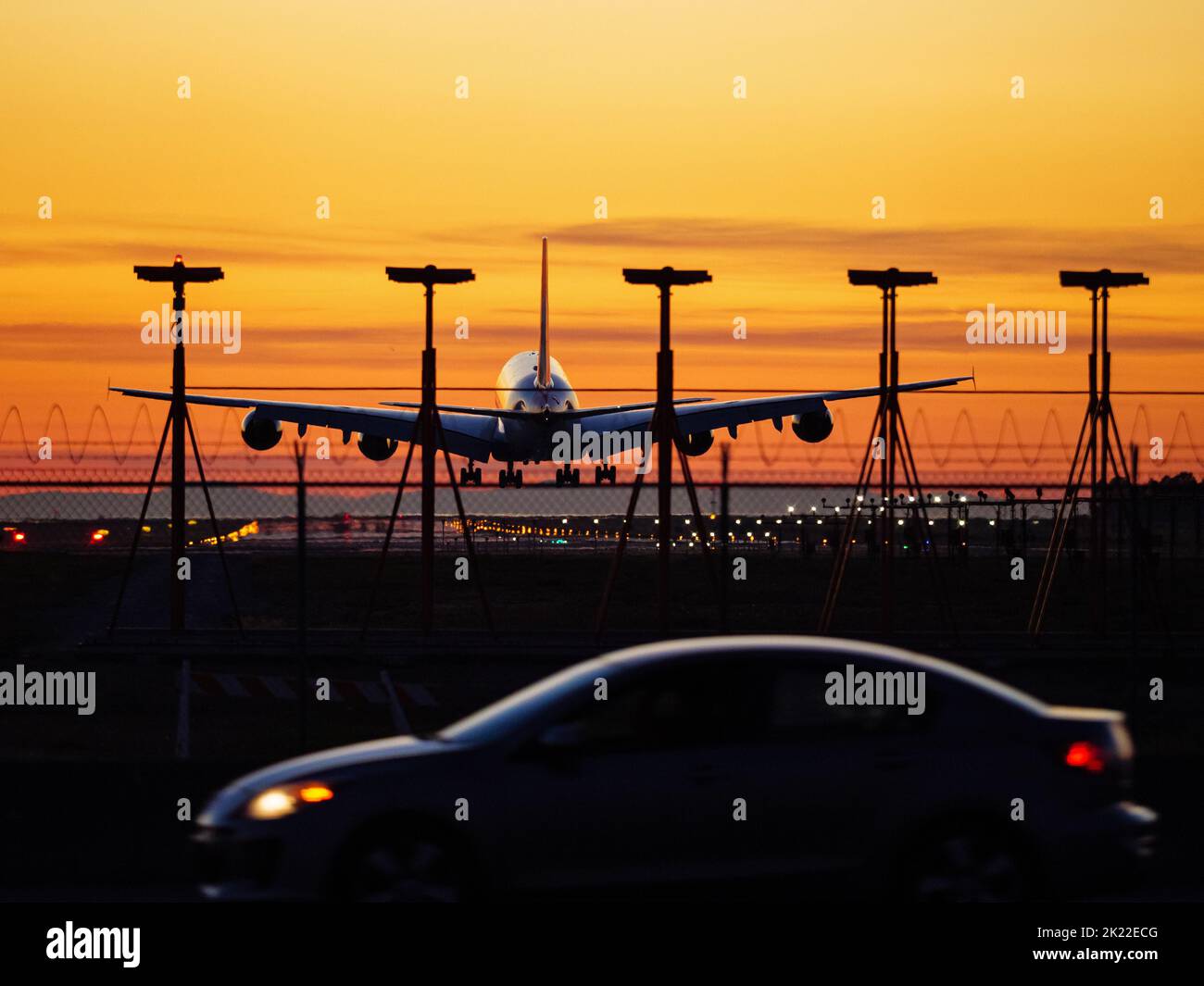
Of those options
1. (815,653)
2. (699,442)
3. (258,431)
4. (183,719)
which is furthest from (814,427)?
(815,653)

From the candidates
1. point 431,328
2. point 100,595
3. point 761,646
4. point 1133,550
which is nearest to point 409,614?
point 100,595

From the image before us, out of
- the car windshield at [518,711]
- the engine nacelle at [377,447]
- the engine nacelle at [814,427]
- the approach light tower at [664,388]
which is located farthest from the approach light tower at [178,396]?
the engine nacelle at [377,447]

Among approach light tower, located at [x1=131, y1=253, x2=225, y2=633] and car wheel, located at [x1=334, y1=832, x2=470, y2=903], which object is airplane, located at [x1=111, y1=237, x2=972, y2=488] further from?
car wheel, located at [x1=334, y1=832, x2=470, y2=903]

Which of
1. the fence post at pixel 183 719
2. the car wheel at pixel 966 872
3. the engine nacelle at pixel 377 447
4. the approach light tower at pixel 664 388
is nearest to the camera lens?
the car wheel at pixel 966 872

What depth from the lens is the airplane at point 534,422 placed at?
138ft

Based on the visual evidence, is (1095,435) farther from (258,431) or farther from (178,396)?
(258,431)

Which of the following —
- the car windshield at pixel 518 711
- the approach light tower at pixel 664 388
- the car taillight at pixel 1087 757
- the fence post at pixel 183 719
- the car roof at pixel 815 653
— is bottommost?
the fence post at pixel 183 719

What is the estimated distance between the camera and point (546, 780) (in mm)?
9367

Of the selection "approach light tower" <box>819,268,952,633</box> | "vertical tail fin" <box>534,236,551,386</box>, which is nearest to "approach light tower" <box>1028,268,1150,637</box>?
"approach light tower" <box>819,268,952,633</box>

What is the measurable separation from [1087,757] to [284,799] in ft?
13.1

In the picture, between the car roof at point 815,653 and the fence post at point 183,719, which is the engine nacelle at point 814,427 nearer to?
the fence post at point 183,719

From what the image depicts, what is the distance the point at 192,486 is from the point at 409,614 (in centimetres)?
1600

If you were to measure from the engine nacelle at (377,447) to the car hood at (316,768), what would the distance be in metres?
40.2

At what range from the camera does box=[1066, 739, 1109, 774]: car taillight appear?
9.48m
